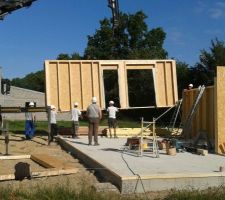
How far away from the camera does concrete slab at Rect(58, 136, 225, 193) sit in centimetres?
1013

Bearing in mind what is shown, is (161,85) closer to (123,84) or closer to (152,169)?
(123,84)

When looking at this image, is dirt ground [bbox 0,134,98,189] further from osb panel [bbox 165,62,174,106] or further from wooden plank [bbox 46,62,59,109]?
osb panel [bbox 165,62,174,106]

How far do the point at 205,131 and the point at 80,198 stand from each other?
10047 mm

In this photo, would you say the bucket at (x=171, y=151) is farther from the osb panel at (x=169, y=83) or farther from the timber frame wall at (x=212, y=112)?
the osb panel at (x=169, y=83)

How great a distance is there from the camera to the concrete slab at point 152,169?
399 inches

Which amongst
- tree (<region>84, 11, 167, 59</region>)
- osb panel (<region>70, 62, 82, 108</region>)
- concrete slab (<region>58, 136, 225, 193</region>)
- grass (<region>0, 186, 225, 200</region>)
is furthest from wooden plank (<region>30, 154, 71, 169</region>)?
tree (<region>84, 11, 167, 59</region>)

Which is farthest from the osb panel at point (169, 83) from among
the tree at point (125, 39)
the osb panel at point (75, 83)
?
the tree at point (125, 39)

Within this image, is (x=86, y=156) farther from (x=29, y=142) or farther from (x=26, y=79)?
(x=26, y=79)

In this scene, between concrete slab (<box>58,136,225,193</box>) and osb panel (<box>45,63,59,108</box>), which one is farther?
osb panel (<box>45,63,59,108</box>)

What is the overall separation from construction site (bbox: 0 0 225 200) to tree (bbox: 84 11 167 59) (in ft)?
123

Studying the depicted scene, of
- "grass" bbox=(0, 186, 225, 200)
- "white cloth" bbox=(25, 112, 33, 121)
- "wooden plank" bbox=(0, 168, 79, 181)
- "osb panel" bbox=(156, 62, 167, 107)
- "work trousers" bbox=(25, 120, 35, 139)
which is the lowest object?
"grass" bbox=(0, 186, 225, 200)

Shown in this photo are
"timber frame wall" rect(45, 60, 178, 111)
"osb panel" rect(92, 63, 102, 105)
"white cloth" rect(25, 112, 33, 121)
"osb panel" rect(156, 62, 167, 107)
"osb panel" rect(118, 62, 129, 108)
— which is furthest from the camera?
"osb panel" rect(156, 62, 167, 107)

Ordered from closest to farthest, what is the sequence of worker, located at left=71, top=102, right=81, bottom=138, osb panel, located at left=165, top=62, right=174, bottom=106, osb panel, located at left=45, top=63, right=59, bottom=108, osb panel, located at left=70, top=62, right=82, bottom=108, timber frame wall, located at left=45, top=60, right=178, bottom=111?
1. worker, located at left=71, top=102, right=81, bottom=138
2. osb panel, located at left=45, top=63, right=59, bottom=108
3. timber frame wall, located at left=45, top=60, right=178, bottom=111
4. osb panel, located at left=70, top=62, right=82, bottom=108
5. osb panel, located at left=165, top=62, right=174, bottom=106

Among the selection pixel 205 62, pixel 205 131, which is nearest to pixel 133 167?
pixel 205 131
